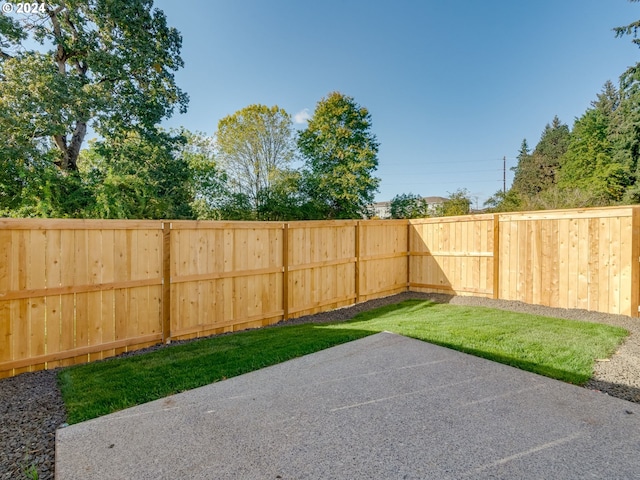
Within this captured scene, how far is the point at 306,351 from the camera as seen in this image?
4.07 metres

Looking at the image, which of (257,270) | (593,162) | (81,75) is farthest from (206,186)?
(593,162)

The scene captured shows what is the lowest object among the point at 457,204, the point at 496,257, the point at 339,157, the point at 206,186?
the point at 496,257

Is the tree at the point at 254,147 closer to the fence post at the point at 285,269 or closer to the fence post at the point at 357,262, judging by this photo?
the fence post at the point at 357,262

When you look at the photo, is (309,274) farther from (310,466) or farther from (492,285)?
(310,466)

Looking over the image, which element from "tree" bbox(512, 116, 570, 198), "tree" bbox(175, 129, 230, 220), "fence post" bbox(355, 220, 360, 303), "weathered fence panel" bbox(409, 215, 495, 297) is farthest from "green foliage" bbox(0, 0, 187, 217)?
"tree" bbox(512, 116, 570, 198)

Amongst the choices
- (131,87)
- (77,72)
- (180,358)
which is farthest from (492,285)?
(77,72)

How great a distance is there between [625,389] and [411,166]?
3173 centimetres

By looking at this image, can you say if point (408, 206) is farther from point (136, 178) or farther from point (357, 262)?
point (136, 178)

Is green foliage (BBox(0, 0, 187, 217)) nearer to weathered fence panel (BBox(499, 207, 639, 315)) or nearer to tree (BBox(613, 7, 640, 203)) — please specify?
weathered fence panel (BBox(499, 207, 639, 315))

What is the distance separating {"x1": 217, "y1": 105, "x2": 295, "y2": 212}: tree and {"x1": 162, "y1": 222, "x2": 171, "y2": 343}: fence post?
10581 mm

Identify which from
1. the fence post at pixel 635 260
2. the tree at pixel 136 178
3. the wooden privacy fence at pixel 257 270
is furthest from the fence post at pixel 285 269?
the fence post at pixel 635 260

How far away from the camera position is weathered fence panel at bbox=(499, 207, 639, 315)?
17.5 ft

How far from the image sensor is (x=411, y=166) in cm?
3303

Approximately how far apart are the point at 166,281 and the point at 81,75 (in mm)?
8313
